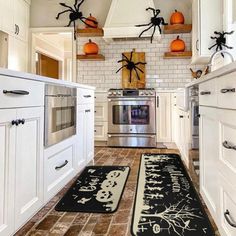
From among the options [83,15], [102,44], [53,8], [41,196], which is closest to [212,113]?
[41,196]

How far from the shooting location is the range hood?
4566 mm

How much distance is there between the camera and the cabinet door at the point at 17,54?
15.3 ft

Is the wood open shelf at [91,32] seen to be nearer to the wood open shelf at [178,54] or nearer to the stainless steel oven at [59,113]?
the wood open shelf at [178,54]

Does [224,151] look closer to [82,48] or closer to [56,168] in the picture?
[56,168]

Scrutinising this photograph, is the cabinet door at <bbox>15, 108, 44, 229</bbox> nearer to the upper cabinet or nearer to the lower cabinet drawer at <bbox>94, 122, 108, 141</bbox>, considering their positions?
the upper cabinet

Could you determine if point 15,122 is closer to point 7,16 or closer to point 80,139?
point 80,139

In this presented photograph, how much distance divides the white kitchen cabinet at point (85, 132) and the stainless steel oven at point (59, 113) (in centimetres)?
20

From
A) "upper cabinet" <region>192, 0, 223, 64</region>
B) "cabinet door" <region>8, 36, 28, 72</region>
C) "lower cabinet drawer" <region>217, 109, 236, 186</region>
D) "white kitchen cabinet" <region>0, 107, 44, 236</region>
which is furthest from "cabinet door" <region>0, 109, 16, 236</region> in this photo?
"cabinet door" <region>8, 36, 28, 72</region>

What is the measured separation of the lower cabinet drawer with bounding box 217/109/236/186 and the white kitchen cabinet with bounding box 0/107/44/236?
1.05 m

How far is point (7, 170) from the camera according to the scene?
4.29ft

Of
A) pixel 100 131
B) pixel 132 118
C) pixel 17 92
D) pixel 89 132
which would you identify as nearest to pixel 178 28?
pixel 132 118

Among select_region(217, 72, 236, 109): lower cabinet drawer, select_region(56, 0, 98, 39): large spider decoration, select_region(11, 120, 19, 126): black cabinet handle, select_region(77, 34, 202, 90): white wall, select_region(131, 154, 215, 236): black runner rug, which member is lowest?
select_region(131, 154, 215, 236): black runner rug

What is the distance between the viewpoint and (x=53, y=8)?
17.4 ft

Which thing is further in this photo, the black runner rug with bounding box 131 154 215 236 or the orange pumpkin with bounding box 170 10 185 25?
the orange pumpkin with bounding box 170 10 185 25
